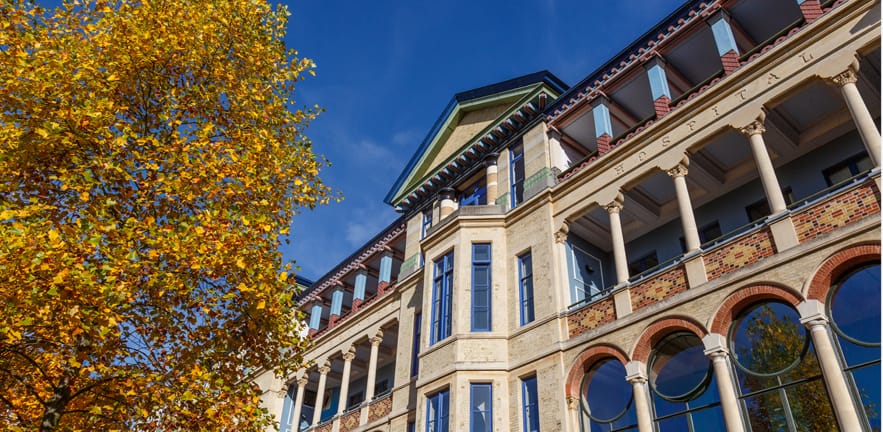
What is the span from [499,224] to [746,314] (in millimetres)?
8631

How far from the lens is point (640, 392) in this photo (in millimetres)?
13633

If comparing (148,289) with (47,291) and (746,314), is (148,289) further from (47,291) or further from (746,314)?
(746,314)

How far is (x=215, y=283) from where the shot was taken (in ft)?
33.5

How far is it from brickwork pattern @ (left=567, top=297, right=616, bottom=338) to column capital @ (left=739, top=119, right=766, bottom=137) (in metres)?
5.17

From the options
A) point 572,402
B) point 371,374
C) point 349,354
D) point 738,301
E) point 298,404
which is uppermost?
point 349,354

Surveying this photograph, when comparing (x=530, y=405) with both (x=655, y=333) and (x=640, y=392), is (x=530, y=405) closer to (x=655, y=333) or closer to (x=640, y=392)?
(x=640, y=392)

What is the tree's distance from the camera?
326 inches

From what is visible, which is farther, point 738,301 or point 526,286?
point 526,286

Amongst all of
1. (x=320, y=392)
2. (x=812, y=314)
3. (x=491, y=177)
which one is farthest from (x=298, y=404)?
(x=812, y=314)

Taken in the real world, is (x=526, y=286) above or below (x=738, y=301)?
above

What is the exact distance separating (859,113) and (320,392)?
861 inches

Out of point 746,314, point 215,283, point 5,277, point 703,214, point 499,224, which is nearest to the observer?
point 5,277

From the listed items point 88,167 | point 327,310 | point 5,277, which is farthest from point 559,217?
point 327,310

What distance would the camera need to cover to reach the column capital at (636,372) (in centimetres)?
1372
